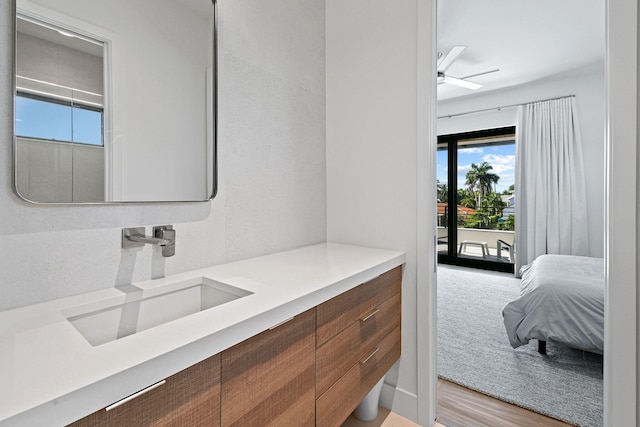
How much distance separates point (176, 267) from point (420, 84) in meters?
1.43

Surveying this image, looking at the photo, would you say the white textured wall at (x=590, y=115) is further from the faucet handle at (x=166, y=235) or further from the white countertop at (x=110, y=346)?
the faucet handle at (x=166, y=235)

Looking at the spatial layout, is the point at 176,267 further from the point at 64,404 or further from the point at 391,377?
the point at 391,377

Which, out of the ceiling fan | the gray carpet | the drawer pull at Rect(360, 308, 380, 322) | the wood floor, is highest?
the ceiling fan

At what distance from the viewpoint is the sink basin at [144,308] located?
0.90 metres

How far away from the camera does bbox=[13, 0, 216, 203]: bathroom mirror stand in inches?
36.2

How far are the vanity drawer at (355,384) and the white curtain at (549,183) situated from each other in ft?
11.7

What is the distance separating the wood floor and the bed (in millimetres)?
620

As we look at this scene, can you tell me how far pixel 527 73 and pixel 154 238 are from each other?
4649 millimetres

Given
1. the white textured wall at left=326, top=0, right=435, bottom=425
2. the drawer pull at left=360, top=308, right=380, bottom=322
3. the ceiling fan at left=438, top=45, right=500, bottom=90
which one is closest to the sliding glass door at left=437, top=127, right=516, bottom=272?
the ceiling fan at left=438, top=45, right=500, bottom=90

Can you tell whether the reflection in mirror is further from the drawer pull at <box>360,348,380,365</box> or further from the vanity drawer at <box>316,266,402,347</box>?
the drawer pull at <box>360,348,380,365</box>

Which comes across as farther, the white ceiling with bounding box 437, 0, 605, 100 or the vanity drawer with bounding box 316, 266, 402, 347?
the white ceiling with bounding box 437, 0, 605, 100

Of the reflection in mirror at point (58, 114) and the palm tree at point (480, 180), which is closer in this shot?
the reflection in mirror at point (58, 114)

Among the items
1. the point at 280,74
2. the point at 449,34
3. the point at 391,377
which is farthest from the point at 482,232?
the point at 280,74

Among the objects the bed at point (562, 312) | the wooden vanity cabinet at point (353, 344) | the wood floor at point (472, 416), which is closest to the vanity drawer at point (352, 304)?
the wooden vanity cabinet at point (353, 344)
